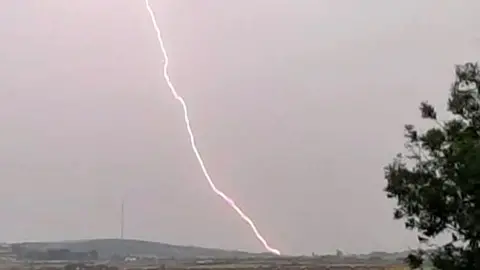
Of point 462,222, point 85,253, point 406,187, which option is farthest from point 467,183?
point 85,253

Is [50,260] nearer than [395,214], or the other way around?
[395,214]

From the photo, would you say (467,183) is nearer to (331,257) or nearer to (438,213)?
(438,213)

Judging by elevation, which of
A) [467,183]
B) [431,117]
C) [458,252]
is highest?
[431,117]

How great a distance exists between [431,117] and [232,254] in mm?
115676

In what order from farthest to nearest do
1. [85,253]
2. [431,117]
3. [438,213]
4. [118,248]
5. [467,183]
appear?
[118,248]
[85,253]
[431,117]
[438,213]
[467,183]

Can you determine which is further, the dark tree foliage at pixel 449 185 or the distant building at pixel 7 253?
the distant building at pixel 7 253

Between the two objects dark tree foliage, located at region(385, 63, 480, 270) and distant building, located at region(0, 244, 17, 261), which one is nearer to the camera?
dark tree foliage, located at region(385, 63, 480, 270)

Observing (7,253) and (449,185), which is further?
(7,253)

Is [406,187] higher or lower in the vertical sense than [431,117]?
lower

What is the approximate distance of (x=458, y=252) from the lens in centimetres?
2108

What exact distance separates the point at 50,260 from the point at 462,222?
98200mm

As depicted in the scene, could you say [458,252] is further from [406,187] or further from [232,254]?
[232,254]

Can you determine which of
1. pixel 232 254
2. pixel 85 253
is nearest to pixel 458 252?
pixel 85 253

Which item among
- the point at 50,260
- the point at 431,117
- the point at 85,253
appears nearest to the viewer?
the point at 431,117
